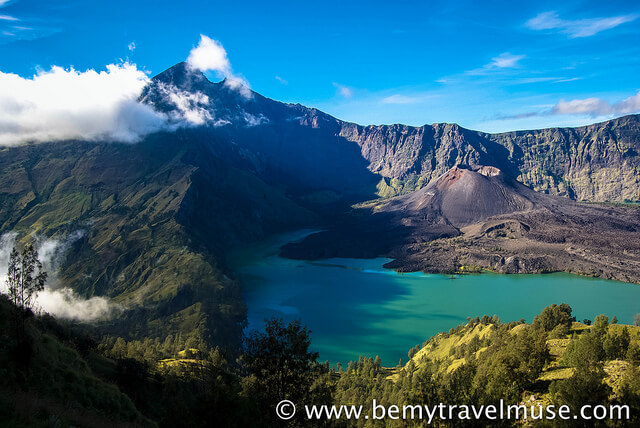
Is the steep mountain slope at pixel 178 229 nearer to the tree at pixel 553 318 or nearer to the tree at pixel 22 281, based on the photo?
the tree at pixel 553 318

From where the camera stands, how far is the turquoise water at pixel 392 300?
261 ft

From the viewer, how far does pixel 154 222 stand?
146 meters

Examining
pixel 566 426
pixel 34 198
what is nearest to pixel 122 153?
pixel 34 198

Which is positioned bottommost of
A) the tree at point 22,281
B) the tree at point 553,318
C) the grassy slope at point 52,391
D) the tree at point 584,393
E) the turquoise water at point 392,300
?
the turquoise water at point 392,300

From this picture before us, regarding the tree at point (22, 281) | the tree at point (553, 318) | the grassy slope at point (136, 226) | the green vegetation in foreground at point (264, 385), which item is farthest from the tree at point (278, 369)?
the grassy slope at point (136, 226)

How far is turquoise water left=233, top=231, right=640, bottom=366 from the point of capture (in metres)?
79.4

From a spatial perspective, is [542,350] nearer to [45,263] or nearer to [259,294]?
[259,294]

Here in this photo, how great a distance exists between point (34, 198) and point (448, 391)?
195636mm

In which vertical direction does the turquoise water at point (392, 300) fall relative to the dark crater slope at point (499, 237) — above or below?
below

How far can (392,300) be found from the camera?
4058 inches

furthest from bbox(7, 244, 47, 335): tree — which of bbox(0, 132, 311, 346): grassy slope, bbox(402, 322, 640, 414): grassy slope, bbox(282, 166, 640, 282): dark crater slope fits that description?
bbox(282, 166, 640, 282): dark crater slope

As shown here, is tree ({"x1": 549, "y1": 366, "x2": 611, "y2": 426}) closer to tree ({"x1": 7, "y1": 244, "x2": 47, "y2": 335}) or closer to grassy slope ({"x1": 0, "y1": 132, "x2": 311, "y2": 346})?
tree ({"x1": 7, "y1": 244, "x2": 47, "y2": 335})

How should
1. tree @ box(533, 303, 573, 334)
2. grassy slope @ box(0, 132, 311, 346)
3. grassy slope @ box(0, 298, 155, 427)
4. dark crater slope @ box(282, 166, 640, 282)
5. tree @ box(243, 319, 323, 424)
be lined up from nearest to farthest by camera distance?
grassy slope @ box(0, 298, 155, 427)
tree @ box(243, 319, 323, 424)
tree @ box(533, 303, 573, 334)
grassy slope @ box(0, 132, 311, 346)
dark crater slope @ box(282, 166, 640, 282)

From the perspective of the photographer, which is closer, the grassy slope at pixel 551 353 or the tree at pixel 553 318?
the grassy slope at pixel 551 353
